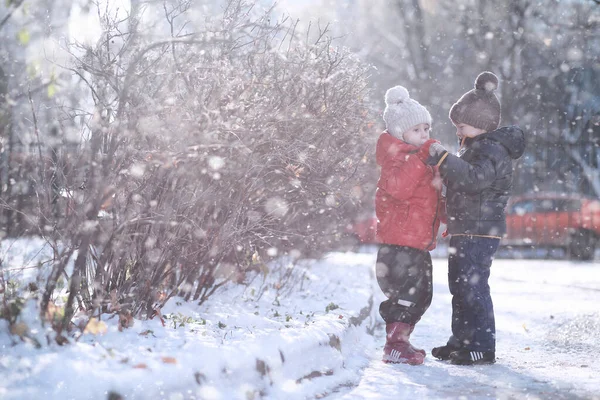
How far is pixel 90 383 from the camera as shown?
2.91 m

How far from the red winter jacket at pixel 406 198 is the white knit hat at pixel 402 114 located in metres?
0.16

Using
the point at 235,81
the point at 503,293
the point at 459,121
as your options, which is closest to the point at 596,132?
the point at 503,293

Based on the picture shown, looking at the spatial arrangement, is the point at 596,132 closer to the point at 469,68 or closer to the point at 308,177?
the point at 469,68

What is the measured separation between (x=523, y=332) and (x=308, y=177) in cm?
259

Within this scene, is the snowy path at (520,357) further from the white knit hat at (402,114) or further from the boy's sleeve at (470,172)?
the white knit hat at (402,114)

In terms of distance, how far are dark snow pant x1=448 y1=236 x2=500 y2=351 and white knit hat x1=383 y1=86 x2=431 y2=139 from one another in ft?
2.83

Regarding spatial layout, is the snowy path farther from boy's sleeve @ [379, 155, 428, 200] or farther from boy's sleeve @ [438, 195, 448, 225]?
boy's sleeve @ [379, 155, 428, 200]

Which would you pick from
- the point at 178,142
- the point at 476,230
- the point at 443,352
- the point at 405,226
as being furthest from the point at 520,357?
the point at 178,142

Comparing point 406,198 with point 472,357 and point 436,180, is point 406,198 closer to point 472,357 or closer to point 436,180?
point 436,180

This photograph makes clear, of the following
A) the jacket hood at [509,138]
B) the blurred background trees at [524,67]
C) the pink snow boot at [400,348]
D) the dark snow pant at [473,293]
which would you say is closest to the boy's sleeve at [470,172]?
the jacket hood at [509,138]

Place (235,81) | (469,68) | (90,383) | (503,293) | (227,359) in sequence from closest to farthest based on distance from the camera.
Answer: (90,383)
(227,359)
(235,81)
(503,293)
(469,68)

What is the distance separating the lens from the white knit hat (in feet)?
16.0

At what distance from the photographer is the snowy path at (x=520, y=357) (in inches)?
153

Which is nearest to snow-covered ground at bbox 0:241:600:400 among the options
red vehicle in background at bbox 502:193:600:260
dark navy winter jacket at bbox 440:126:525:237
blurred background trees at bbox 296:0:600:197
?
dark navy winter jacket at bbox 440:126:525:237
